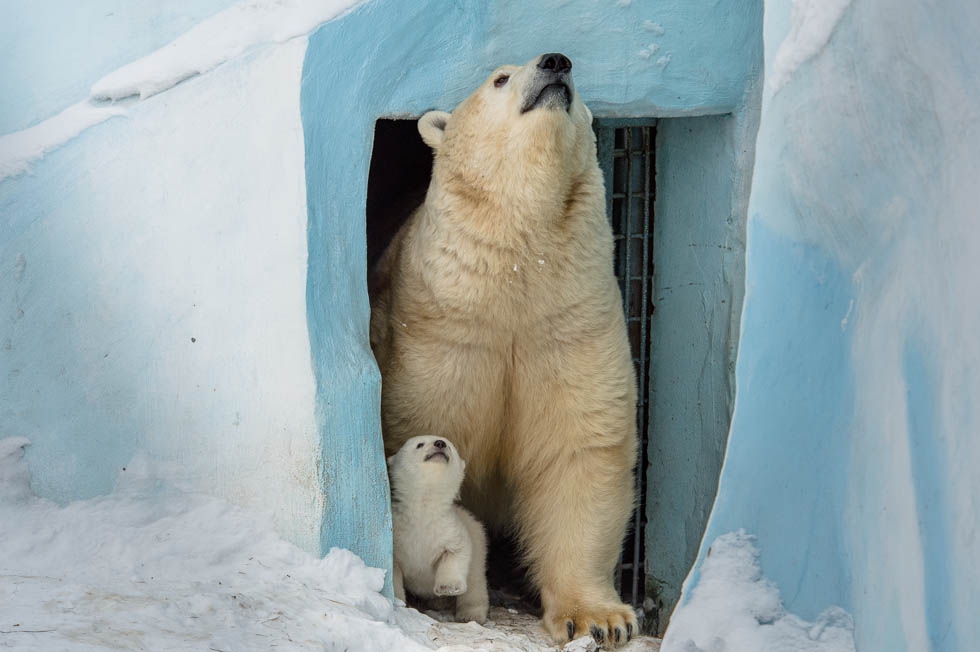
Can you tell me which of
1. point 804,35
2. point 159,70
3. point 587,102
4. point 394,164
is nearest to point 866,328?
point 804,35

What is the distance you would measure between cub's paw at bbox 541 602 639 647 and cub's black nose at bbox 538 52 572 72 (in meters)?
1.75

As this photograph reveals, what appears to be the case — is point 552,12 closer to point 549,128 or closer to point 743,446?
point 549,128

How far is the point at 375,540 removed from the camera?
3533mm

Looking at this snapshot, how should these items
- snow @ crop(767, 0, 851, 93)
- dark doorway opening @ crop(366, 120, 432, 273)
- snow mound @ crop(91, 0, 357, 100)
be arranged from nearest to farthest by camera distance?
snow @ crop(767, 0, 851, 93), snow mound @ crop(91, 0, 357, 100), dark doorway opening @ crop(366, 120, 432, 273)

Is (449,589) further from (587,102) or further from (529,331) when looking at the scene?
(587,102)

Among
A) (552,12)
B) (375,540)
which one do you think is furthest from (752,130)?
(375,540)

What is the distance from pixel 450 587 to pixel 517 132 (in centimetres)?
141

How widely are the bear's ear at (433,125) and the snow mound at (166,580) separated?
1.29 meters

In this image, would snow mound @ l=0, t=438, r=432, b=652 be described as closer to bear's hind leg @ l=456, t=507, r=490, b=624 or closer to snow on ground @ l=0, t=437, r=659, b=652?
snow on ground @ l=0, t=437, r=659, b=652

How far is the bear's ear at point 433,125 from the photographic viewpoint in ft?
12.3

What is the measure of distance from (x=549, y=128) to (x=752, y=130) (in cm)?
103

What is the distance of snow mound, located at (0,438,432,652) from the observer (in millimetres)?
2875

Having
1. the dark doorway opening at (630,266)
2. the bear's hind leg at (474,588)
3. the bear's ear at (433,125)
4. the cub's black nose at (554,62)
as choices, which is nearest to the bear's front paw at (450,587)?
the bear's hind leg at (474,588)

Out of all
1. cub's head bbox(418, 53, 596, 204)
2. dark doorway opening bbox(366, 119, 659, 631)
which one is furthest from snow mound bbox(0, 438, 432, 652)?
dark doorway opening bbox(366, 119, 659, 631)
